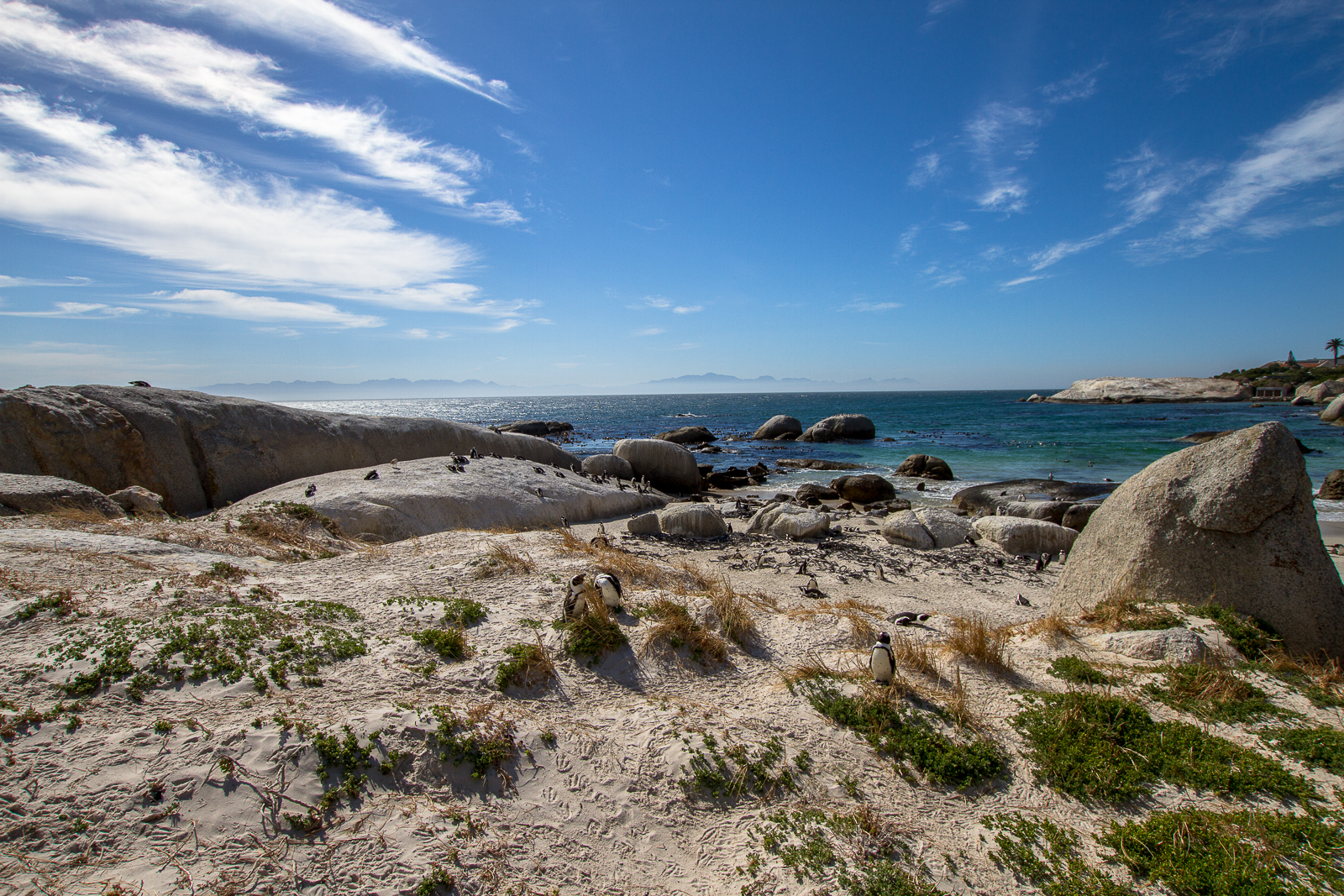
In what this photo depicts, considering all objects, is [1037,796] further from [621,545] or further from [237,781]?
[621,545]

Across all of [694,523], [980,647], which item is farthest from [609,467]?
[980,647]

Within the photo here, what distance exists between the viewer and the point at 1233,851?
13.0 feet

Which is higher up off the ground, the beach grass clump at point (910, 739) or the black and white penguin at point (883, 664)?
the black and white penguin at point (883, 664)

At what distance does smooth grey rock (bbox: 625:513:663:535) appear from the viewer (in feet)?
52.5

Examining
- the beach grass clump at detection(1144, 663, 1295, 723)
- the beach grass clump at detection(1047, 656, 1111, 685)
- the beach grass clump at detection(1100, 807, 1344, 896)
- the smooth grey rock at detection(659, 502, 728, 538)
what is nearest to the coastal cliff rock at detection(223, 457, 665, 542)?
the smooth grey rock at detection(659, 502, 728, 538)

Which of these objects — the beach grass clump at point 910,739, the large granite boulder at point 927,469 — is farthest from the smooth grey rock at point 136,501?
the large granite boulder at point 927,469

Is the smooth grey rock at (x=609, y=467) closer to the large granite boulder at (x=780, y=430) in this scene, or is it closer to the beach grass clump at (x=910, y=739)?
the beach grass clump at (x=910, y=739)

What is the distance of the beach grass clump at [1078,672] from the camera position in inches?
244

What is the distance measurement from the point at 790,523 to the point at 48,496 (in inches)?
602

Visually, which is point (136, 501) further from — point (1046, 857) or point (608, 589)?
point (1046, 857)

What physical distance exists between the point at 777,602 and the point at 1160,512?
540 cm

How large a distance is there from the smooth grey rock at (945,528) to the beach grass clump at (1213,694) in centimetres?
968

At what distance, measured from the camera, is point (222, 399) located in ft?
48.4

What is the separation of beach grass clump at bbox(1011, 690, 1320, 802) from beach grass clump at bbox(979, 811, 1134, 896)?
1.91 feet
